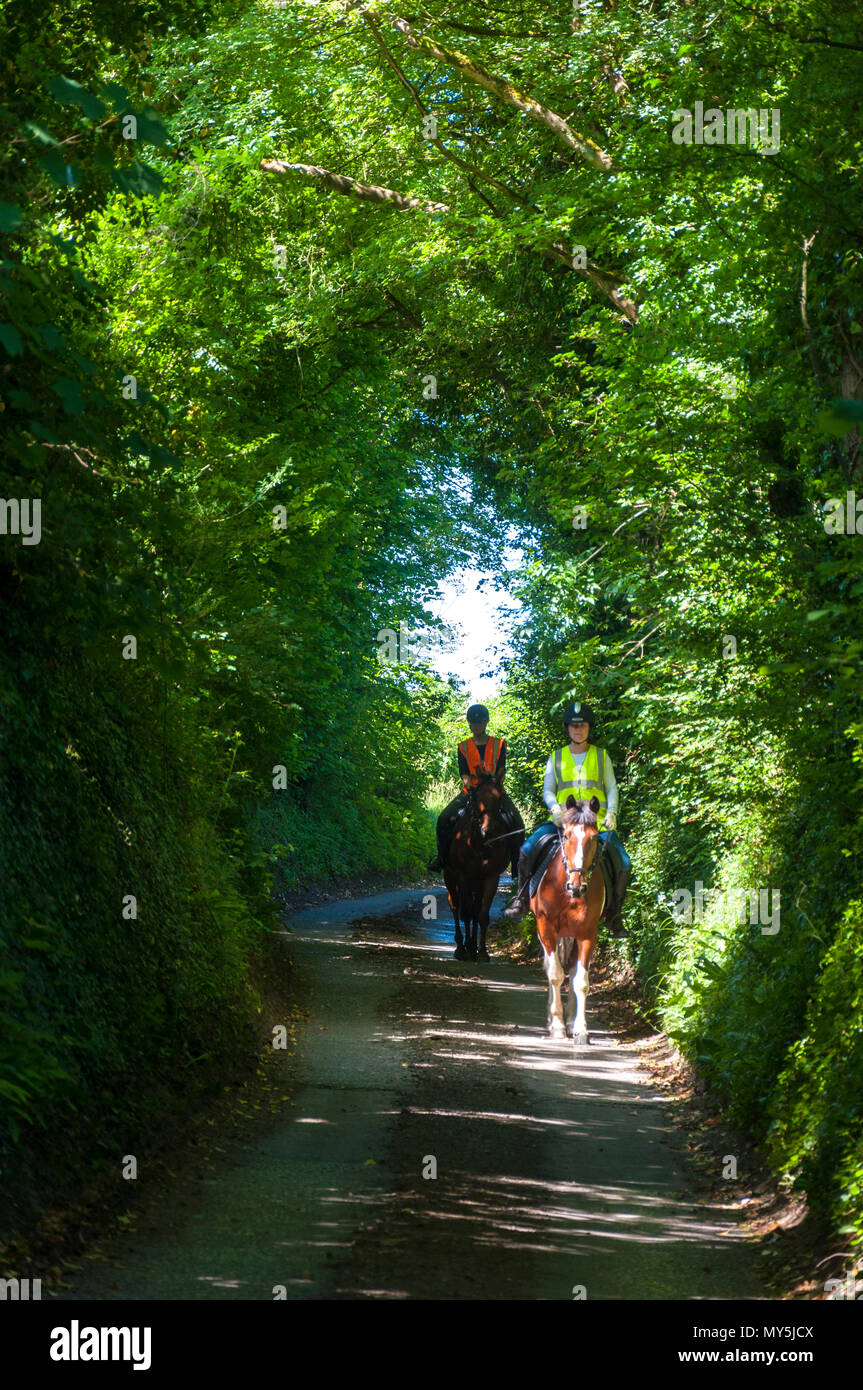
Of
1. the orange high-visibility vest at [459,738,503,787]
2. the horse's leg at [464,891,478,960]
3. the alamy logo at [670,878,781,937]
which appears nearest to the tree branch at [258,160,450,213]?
the orange high-visibility vest at [459,738,503,787]

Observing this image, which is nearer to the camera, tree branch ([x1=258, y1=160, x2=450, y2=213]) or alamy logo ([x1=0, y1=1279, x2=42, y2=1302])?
alamy logo ([x1=0, y1=1279, x2=42, y2=1302])

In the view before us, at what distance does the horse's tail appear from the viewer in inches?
556

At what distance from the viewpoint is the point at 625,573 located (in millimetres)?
15797

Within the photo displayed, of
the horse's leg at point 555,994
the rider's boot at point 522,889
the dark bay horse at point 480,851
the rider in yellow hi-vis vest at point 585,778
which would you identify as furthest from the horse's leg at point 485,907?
the rider in yellow hi-vis vest at point 585,778

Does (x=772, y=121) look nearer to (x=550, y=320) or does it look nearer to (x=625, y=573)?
(x=625, y=573)

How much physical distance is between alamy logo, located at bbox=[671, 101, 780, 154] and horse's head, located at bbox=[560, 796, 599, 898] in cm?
589

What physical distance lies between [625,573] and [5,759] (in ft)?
29.6

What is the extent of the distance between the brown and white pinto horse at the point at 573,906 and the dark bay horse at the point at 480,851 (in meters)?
5.15

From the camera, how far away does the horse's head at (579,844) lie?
1299cm

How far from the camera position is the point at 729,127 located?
10211mm

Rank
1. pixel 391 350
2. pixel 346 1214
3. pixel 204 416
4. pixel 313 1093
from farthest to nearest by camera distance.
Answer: pixel 391 350 → pixel 204 416 → pixel 313 1093 → pixel 346 1214

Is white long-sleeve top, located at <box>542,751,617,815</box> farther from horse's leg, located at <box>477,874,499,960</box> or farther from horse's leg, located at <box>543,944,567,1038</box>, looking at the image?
horse's leg, located at <box>477,874,499,960</box>

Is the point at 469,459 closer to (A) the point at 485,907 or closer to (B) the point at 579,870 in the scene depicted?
(A) the point at 485,907

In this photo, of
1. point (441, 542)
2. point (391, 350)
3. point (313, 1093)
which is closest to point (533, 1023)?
point (313, 1093)
